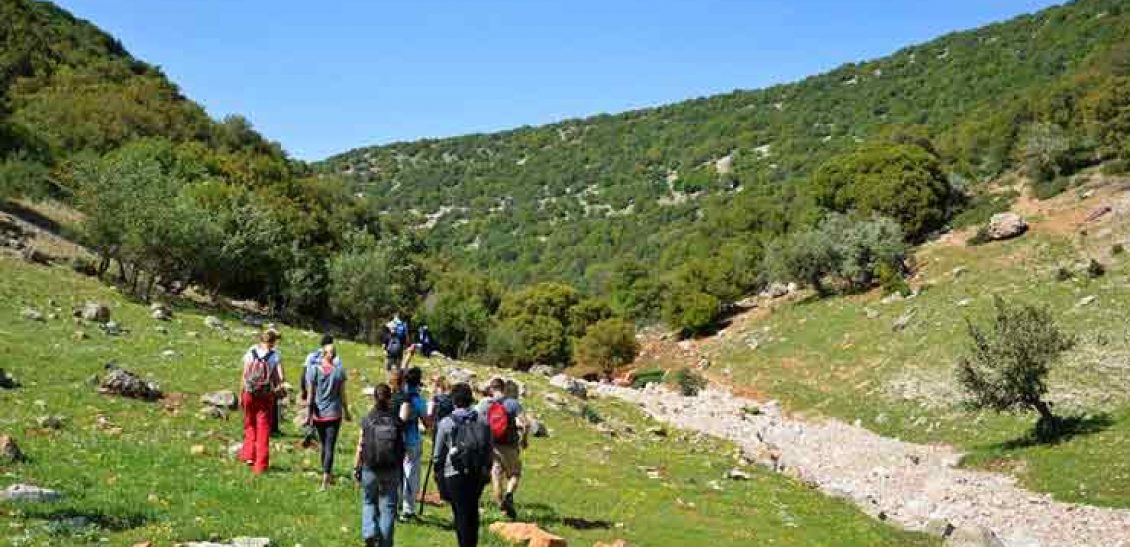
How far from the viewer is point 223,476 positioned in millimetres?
15211

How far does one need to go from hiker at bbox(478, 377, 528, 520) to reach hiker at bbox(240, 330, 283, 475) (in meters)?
3.98

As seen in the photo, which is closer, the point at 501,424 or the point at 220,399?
the point at 501,424

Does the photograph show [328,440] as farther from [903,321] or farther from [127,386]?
[903,321]

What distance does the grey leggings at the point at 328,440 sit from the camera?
51.4ft

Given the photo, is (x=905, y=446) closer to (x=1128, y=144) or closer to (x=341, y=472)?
(x=341, y=472)

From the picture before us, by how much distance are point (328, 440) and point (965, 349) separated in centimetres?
4074

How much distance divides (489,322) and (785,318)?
29891mm

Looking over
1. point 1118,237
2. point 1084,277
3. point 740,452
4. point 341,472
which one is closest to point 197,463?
point 341,472

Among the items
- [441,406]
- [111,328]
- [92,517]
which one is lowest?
[92,517]

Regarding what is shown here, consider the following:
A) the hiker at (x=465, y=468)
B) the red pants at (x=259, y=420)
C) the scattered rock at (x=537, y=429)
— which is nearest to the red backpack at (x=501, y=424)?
the hiker at (x=465, y=468)

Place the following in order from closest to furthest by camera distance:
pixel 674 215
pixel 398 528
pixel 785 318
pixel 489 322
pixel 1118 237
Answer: pixel 398 528
pixel 1118 237
pixel 785 318
pixel 489 322
pixel 674 215

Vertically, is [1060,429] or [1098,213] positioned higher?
[1098,213]

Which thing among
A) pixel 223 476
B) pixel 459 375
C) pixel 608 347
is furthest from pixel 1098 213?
pixel 223 476

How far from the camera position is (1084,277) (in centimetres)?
4944
